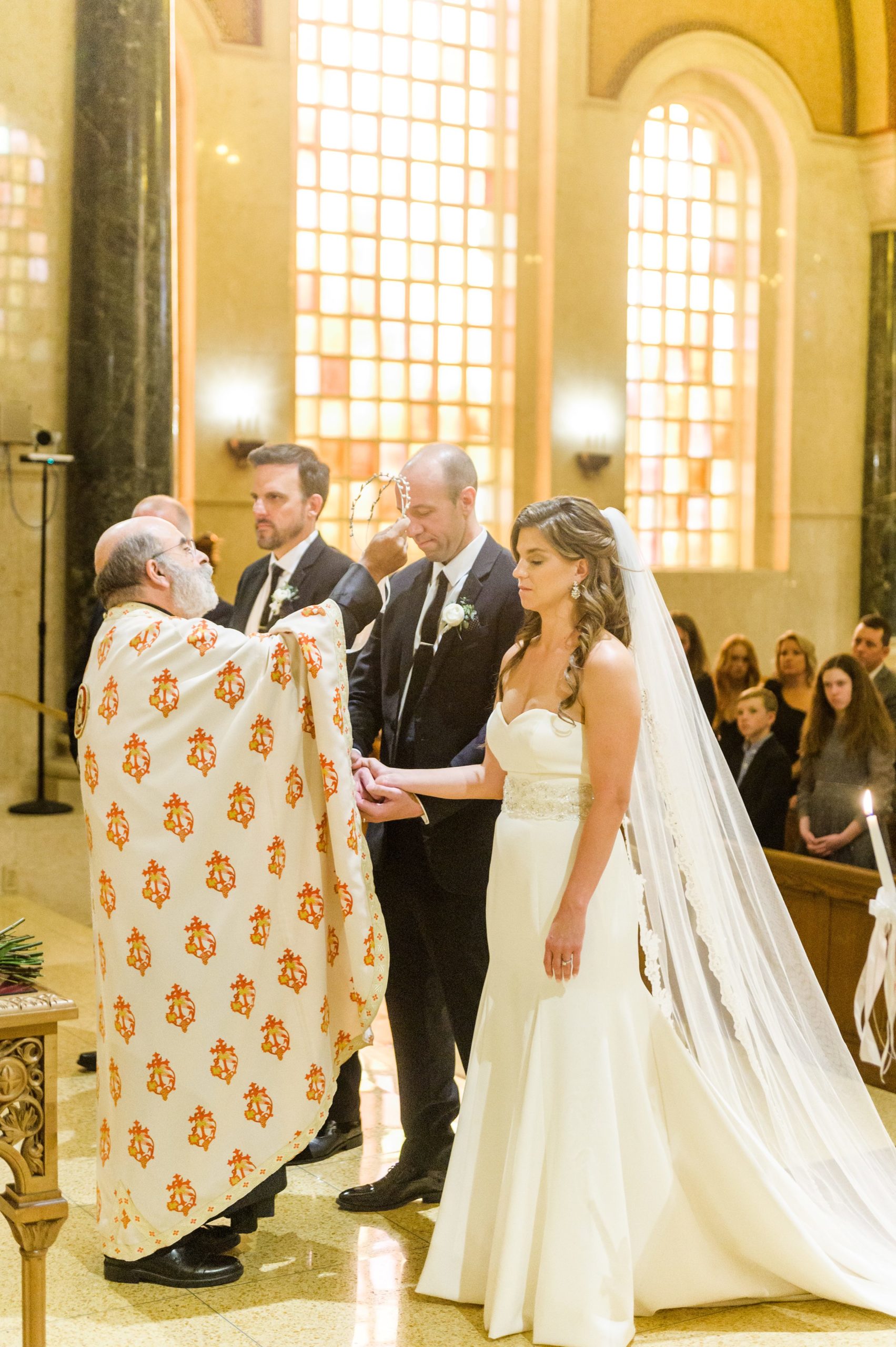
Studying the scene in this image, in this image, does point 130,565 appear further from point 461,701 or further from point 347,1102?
point 347,1102

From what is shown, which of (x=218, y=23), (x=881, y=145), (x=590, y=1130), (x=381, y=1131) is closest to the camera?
(x=590, y=1130)

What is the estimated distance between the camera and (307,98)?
11.0 m

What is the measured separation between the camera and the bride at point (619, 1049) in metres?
3.33

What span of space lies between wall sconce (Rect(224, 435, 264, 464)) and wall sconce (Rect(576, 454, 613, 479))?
8.76ft

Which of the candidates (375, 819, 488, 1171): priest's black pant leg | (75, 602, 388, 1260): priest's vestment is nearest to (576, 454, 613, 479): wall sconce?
(375, 819, 488, 1171): priest's black pant leg

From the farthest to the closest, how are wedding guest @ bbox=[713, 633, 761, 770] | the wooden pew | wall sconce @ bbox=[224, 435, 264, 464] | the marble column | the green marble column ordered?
1. the green marble column
2. wall sconce @ bbox=[224, 435, 264, 464]
3. the marble column
4. wedding guest @ bbox=[713, 633, 761, 770]
5. the wooden pew

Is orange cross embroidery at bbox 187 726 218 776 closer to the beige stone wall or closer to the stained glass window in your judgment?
the beige stone wall

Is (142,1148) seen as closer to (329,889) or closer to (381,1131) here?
(329,889)

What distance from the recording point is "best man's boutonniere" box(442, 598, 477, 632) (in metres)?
4.03

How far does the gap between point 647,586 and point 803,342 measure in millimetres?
9401

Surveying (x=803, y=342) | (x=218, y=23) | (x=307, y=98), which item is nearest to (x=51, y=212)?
(x=218, y=23)

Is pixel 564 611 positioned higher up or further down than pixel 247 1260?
higher up

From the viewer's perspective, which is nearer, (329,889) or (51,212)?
(329,889)

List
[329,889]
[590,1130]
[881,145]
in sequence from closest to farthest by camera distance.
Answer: [590,1130], [329,889], [881,145]
